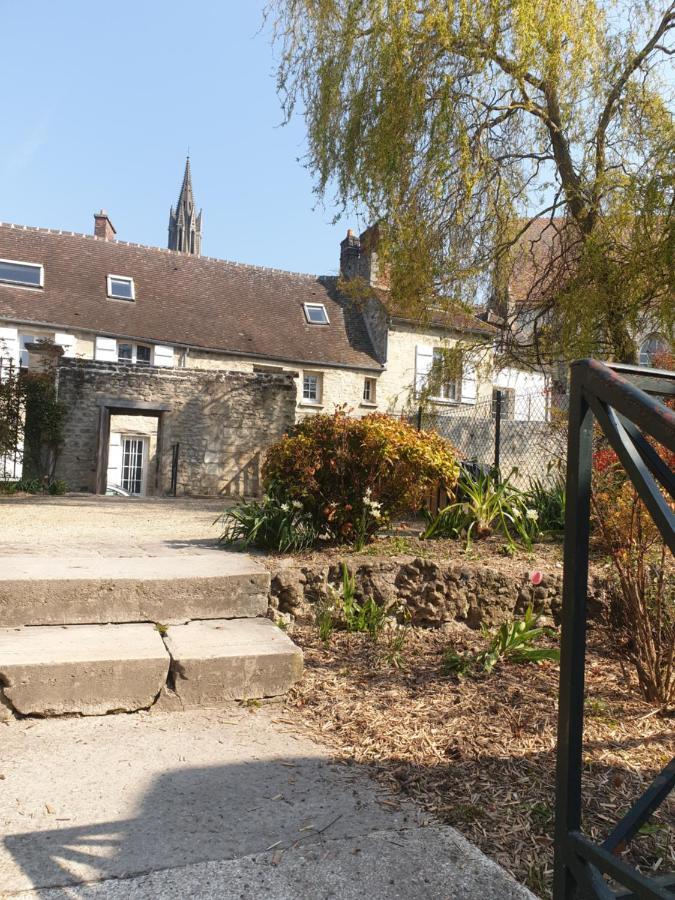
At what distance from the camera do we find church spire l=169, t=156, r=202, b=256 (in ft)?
175

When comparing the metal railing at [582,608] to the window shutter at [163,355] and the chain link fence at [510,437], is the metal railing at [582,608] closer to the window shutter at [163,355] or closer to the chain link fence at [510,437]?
the chain link fence at [510,437]

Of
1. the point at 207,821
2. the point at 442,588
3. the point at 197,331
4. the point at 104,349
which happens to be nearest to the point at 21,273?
the point at 104,349

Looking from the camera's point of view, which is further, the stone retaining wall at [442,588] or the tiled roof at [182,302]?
the tiled roof at [182,302]

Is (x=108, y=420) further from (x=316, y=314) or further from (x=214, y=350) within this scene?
(x=316, y=314)

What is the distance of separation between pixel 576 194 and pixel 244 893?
25.2 ft

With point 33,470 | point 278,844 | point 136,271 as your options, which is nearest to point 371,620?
point 278,844

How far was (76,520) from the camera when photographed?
696cm

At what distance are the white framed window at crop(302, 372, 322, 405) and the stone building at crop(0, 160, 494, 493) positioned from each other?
0.11 feet

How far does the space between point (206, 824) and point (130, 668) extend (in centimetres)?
97

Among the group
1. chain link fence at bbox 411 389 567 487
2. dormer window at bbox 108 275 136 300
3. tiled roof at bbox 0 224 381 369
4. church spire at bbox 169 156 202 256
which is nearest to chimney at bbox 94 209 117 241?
tiled roof at bbox 0 224 381 369

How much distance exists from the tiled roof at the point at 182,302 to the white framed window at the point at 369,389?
543mm

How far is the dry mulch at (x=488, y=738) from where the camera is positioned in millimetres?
1977

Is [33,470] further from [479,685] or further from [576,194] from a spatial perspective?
[479,685]

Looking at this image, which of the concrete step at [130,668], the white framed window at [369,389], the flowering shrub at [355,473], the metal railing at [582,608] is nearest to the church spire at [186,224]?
the white framed window at [369,389]
